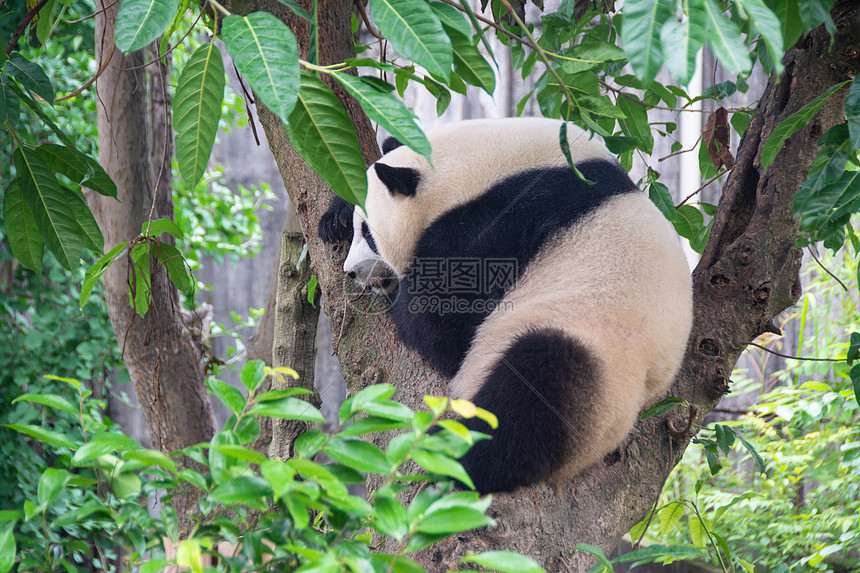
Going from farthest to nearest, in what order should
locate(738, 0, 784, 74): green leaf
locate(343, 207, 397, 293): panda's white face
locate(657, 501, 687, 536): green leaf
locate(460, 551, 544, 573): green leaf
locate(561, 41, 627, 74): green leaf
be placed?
locate(657, 501, 687, 536): green leaf → locate(343, 207, 397, 293): panda's white face → locate(561, 41, 627, 74): green leaf → locate(738, 0, 784, 74): green leaf → locate(460, 551, 544, 573): green leaf

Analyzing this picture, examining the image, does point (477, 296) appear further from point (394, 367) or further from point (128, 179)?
point (128, 179)

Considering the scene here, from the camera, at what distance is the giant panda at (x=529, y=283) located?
4.55 ft

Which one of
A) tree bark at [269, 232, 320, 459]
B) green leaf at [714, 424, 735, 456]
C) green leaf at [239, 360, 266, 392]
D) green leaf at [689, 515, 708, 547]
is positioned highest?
green leaf at [239, 360, 266, 392]

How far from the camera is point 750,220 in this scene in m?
1.75

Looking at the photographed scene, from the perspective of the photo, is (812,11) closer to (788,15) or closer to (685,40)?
(788,15)

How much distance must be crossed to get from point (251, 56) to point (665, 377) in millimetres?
1279

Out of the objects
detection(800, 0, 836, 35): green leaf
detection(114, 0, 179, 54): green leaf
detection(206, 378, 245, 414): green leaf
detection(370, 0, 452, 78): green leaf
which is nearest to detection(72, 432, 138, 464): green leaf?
detection(206, 378, 245, 414): green leaf

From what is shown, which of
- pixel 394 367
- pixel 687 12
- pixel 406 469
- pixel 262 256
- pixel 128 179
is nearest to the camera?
pixel 687 12

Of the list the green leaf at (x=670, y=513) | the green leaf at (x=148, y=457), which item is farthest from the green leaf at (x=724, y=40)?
the green leaf at (x=670, y=513)

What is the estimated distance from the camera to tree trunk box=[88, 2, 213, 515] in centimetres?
246

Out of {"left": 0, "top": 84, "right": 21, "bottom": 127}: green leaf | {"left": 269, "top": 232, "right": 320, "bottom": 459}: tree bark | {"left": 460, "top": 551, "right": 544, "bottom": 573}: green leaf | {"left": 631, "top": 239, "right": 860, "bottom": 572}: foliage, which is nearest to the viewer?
{"left": 460, "top": 551, "right": 544, "bottom": 573}: green leaf

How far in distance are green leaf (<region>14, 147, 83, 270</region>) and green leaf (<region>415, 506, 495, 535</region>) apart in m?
1.17

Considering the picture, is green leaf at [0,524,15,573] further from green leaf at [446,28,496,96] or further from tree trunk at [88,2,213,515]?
tree trunk at [88,2,213,515]

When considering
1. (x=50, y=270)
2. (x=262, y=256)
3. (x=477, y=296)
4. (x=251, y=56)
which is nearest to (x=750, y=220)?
(x=477, y=296)
